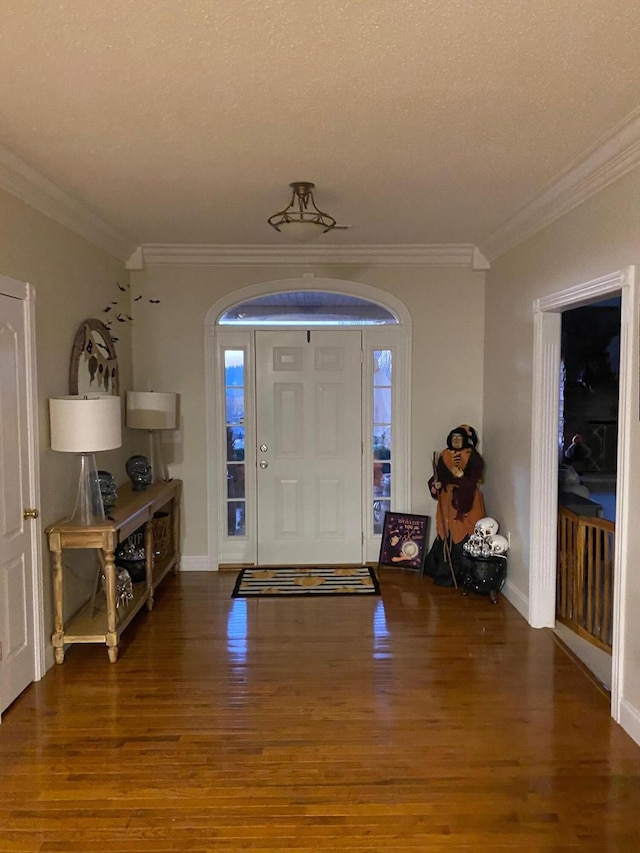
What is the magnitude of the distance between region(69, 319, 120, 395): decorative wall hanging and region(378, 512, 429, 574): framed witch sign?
243cm

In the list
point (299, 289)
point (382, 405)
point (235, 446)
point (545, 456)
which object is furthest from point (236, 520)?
point (545, 456)

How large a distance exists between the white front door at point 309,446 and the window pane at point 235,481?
153 millimetres

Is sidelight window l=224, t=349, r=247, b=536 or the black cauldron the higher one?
sidelight window l=224, t=349, r=247, b=536

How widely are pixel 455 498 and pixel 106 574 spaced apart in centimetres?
261

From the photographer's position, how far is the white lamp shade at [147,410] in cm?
480

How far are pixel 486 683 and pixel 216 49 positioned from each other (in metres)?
3.10

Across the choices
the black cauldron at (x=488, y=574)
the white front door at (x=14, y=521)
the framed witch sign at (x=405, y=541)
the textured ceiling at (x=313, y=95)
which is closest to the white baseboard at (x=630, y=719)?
the black cauldron at (x=488, y=574)

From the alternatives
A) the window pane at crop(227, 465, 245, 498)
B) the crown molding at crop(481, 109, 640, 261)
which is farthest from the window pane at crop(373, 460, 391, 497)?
the crown molding at crop(481, 109, 640, 261)

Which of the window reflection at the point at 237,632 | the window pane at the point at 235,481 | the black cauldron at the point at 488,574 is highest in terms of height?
the window pane at the point at 235,481

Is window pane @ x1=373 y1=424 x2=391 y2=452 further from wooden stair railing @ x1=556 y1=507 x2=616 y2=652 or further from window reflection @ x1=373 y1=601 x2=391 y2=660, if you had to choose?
wooden stair railing @ x1=556 y1=507 x2=616 y2=652

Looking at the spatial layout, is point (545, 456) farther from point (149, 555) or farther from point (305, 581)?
point (149, 555)

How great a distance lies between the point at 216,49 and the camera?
6.60ft

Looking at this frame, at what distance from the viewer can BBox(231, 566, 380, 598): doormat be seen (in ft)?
15.7

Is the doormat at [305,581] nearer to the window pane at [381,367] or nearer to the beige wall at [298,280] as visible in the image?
the beige wall at [298,280]
